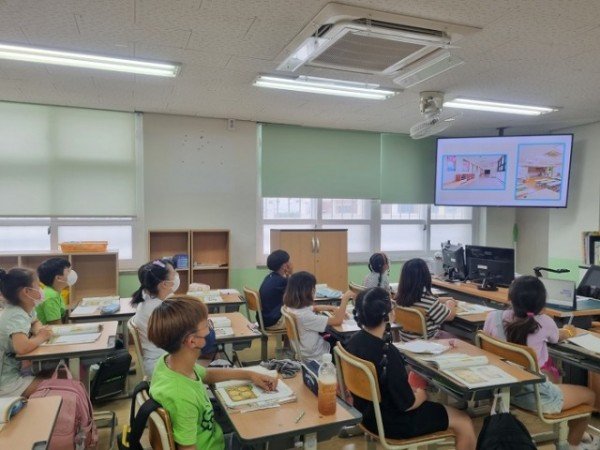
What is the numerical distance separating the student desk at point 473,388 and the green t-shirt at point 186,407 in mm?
1151

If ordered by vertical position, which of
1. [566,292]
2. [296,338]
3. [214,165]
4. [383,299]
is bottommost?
[296,338]

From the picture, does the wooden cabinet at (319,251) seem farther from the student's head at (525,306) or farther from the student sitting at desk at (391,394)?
the student sitting at desk at (391,394)

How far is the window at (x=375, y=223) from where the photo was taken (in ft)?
20.2

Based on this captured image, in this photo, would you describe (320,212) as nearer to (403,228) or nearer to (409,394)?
(403,228)

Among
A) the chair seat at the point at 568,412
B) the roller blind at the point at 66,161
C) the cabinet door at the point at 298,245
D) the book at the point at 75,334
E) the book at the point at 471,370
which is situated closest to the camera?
the book at the point at 471,370

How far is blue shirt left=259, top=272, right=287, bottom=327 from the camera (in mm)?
4109

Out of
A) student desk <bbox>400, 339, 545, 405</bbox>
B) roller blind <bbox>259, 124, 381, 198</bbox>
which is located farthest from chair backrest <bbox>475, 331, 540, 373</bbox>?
roller blind <bbox>259, 124, 381, 198</bbox>

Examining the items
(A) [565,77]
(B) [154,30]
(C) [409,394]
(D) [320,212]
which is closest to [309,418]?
(C) [409,394]

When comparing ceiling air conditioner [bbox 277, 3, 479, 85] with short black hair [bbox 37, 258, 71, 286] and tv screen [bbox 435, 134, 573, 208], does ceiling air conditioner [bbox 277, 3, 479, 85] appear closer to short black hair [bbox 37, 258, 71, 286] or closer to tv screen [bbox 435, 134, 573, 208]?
short black hair [bbox 37, 258, 71, 286]

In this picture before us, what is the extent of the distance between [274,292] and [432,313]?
1.50 meters

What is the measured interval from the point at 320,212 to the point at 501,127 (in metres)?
2.90

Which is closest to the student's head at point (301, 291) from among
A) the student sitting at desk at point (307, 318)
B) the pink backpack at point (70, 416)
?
the student sitting at desk at point (307, 318)

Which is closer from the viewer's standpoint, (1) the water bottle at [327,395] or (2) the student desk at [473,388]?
(1) the water bottle at [327,395]

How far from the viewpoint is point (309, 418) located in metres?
1.76
